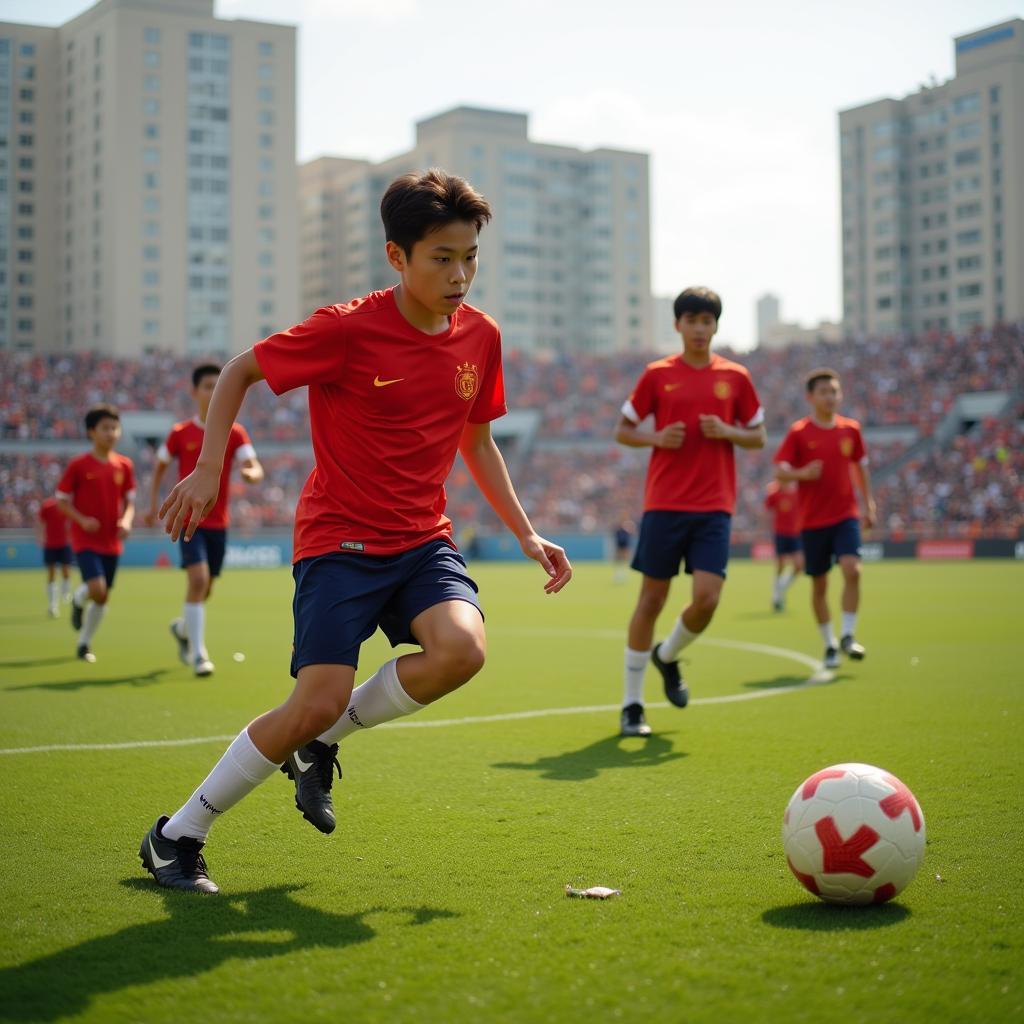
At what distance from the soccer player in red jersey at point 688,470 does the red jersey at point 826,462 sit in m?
4.00

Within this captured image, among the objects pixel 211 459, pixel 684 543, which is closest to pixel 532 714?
pixel 684 543

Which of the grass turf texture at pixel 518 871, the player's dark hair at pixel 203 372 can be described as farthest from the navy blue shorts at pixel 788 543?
the player's dark hair at pixel 203 372

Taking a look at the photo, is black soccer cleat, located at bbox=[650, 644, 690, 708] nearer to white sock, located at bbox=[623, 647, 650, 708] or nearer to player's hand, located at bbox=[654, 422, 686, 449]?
Result: white sock, located at bbox=[623, 647, 650, 708]

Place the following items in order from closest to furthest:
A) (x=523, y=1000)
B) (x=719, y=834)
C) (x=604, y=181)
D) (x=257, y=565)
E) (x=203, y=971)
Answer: (x=523, y=1000), (x=203, y=971), (x=719, y=834), (x=257, y=565), (x=604, y=181)

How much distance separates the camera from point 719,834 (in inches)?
213

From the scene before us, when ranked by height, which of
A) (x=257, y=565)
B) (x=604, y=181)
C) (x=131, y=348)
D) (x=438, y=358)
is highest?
(x=604, y=181)

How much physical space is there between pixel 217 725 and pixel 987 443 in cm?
4376

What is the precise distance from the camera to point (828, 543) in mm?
12633

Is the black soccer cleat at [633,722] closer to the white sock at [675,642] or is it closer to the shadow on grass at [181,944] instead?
the white sock at [675,642]

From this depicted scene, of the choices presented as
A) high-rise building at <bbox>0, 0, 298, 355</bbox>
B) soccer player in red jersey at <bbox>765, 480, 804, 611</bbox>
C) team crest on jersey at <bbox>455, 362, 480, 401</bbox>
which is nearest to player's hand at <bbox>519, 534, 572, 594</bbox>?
team crest on jersey at <bbox>455, 362, 480, 401</bbox>

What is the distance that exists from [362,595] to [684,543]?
13.8ft

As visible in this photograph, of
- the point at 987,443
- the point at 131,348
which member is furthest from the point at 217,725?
the point at 131,348

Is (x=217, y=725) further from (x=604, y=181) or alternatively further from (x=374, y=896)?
(x=604, y=181)

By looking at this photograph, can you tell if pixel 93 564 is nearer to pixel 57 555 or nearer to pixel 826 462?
pixel 826 462
